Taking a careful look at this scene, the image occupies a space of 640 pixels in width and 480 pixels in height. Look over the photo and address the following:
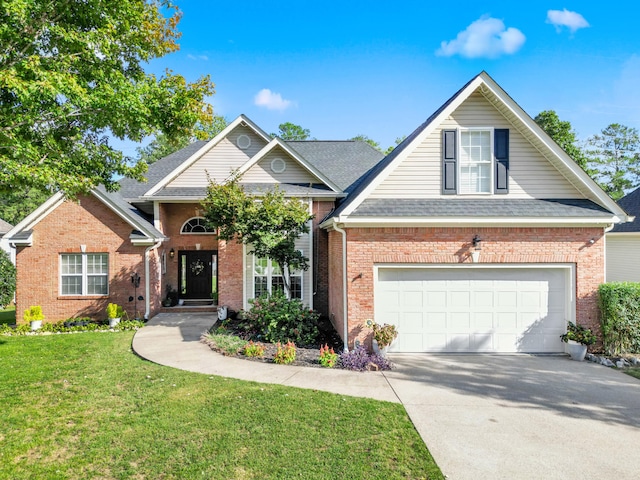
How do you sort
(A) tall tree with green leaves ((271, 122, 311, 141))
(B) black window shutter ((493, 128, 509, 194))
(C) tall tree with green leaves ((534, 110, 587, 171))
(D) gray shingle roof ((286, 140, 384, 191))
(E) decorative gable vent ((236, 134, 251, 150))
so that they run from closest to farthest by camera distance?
(B) black window shutter ((493, 128, 509, 194))
(E) decorative gable vent ((236, 134, 251, 150))
(D) gray shingle roof ((286, 140, 384, 191))
(C) tall tree with green leaves ((534, 110, 587, 171))
(A) tall tree with green leaves ((271, 122, 311, 141))

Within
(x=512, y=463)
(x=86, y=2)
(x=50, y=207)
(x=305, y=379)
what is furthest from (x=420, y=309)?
(x=50, y=207)

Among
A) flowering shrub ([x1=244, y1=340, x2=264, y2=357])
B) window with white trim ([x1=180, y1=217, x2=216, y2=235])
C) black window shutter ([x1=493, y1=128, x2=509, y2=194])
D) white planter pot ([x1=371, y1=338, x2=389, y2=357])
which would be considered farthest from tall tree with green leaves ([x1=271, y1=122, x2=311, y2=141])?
white planter pot ([x1=371, y1=338, x2=389, y2=357])

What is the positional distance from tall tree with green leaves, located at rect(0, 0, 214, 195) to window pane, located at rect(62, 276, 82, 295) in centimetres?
493

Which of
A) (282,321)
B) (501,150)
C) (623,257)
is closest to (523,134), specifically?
(501,150)

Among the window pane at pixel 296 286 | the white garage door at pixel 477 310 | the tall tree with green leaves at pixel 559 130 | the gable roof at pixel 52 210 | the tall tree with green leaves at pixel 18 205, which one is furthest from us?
the tall tree with green leaves at pixel 18 205

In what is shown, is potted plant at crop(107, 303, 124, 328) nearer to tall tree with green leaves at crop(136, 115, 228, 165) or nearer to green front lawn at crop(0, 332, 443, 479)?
green front lawn at crop(0, 332, 443, 479)

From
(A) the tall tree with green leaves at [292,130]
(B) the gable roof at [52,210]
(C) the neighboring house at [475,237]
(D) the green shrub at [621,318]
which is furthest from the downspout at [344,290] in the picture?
(A) the tall tree with green leaves at [292,130]

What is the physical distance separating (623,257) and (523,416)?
16332mm

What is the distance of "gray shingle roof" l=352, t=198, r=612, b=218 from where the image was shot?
877 centimetres

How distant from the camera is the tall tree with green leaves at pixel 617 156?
40125 millimetres

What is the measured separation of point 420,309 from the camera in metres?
9.20

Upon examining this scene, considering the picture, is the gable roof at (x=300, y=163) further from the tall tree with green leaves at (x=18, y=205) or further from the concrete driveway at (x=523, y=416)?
the tall tree with green leaves at (x=18, y=205)

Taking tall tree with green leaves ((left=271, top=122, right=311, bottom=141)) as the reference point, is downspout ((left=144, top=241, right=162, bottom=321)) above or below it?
below

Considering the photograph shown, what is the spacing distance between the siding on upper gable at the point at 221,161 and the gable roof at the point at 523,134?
22.1ft
